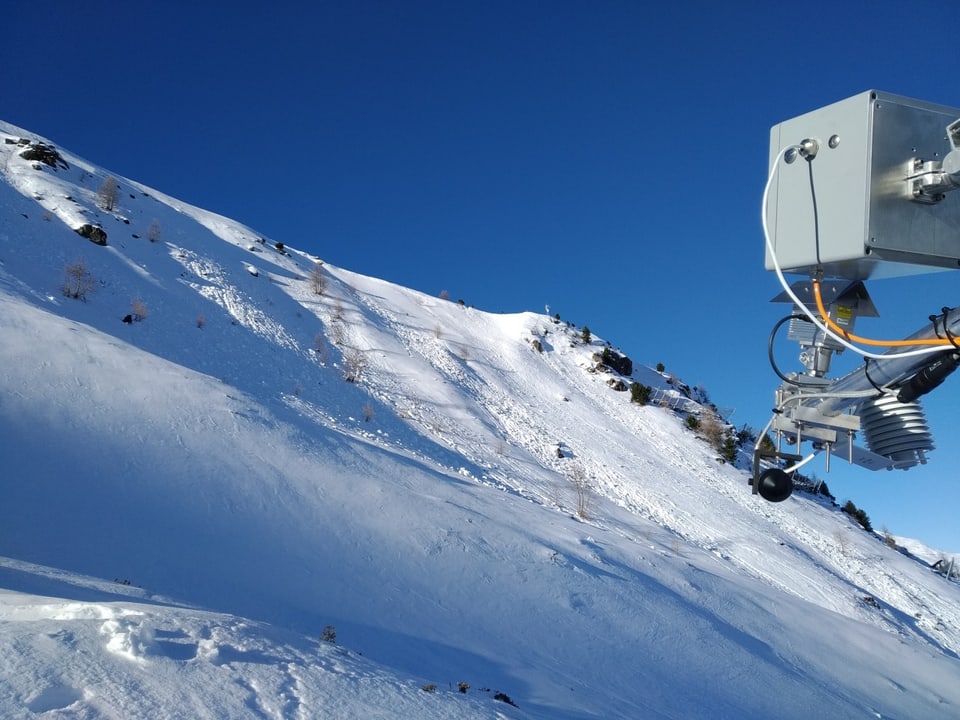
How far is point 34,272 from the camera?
17250mm

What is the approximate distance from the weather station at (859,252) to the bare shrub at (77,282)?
18.1 m

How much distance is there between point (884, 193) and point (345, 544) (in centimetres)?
819

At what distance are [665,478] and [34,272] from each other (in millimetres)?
19597

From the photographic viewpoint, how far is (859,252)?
2.94 metres

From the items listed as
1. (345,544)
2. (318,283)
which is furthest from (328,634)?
(318,283)

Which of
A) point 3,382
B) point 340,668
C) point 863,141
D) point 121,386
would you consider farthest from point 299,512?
point 863,141

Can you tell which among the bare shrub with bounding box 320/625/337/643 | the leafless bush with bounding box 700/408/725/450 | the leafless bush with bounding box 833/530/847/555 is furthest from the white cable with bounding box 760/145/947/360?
the leafless bush with bounding box 700/408/725/450

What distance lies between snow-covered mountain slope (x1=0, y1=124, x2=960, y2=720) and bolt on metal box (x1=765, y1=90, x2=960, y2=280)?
3.19 m

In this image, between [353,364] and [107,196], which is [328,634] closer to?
[353,364]

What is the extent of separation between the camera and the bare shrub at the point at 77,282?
17.4 m

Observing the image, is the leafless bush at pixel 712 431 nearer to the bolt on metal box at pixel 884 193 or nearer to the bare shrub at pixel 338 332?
the bare shrub at pixel 338 332

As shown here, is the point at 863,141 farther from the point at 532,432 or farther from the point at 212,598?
the point at 532,432

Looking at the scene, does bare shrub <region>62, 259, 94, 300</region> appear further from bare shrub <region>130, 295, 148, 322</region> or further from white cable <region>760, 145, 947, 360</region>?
white cable <region>760, 145, 947, 360</region>

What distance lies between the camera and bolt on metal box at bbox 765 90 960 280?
2930 millimetres
